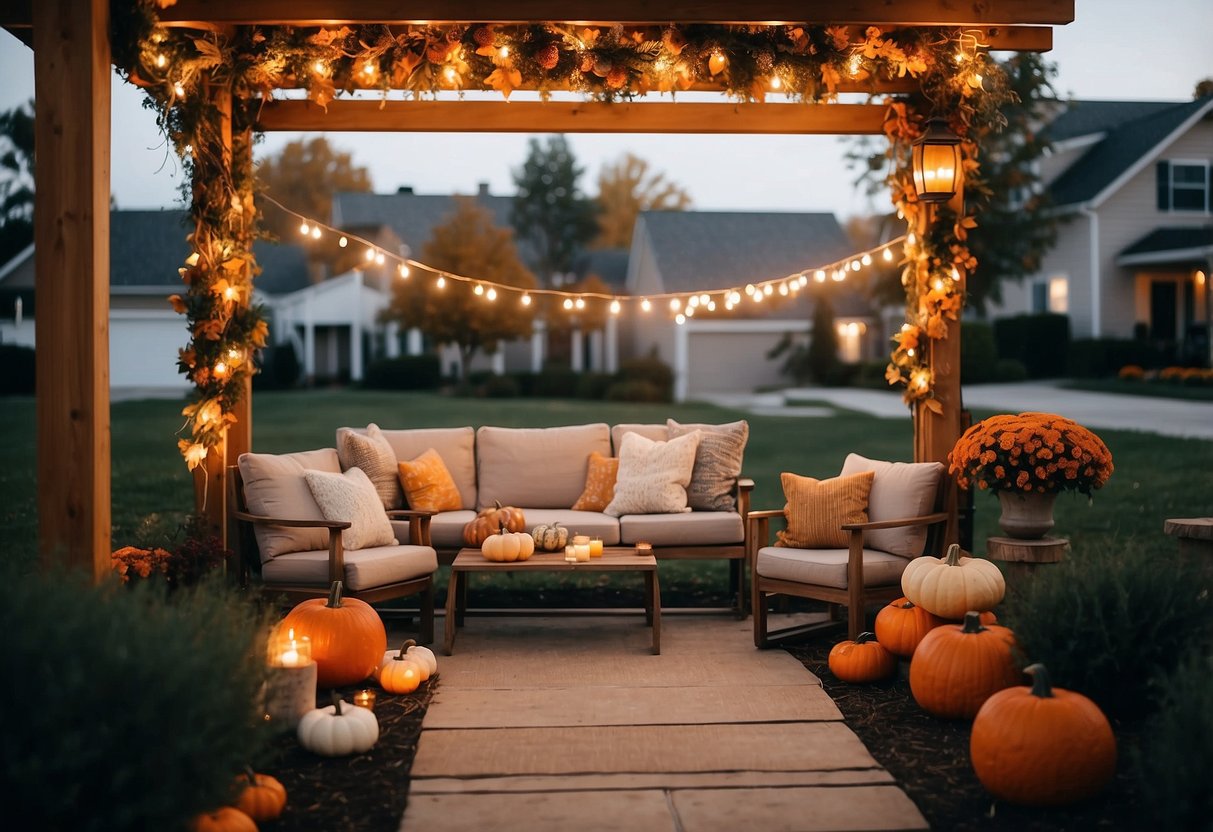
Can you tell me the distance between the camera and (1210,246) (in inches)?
817

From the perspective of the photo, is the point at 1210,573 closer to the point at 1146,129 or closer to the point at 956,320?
the point at 956,320

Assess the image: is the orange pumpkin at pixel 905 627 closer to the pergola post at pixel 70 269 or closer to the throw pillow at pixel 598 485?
the throw pillow at pixel 598 485

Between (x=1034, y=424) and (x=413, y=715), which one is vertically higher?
(x=1034, y=424)

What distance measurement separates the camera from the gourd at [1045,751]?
11.6 feet

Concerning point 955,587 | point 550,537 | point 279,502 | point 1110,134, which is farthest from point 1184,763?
point 1110,134

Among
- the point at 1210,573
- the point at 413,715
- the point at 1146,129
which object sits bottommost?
the point at 413,715

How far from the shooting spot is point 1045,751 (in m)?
3.52

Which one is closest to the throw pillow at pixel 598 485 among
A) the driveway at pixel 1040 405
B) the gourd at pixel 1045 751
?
the gourd at pixel 1045 751

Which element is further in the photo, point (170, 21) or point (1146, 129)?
point (1146, 129)

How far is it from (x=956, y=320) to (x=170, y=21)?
446 cm

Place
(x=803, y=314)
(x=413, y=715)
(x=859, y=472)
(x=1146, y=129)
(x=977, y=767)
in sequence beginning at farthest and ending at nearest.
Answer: (x=803, y=314) < (x=1146, y=129) < (x=859, y=472) < (x=413, y=715) < (x=977, y=767)

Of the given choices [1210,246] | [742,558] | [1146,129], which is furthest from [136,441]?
[1146,129]

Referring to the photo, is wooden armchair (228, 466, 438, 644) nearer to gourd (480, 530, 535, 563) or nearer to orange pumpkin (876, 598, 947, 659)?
gourd (480, 530, 535, 563)

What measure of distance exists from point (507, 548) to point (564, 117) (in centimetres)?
265
